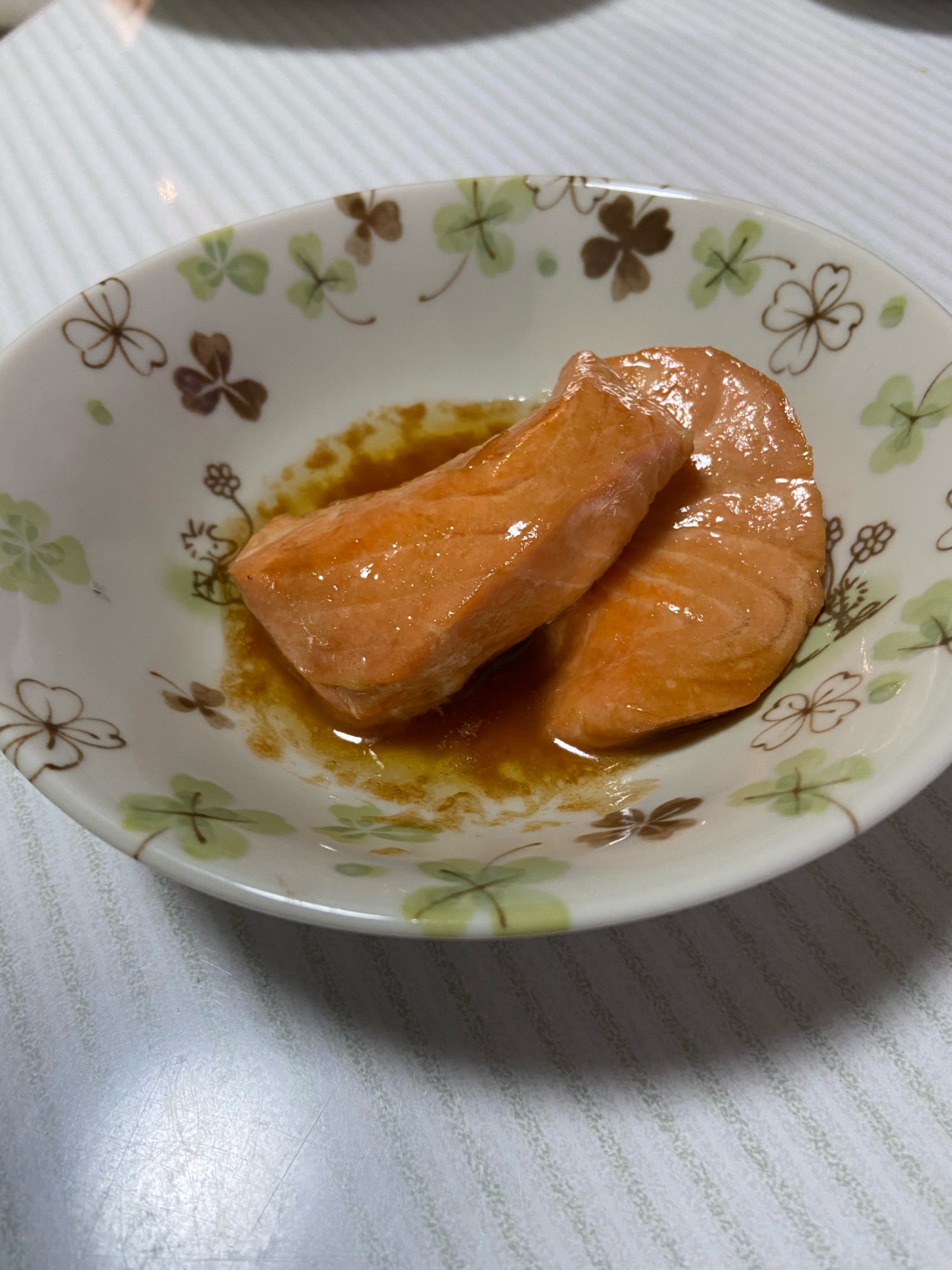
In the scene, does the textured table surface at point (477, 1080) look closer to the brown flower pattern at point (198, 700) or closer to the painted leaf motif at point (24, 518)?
the brown flower pattern at point (198, 700)

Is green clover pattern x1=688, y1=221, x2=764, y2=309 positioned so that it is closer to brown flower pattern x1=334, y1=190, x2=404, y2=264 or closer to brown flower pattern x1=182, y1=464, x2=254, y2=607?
brown flower pattern x1=334, y1=190, x2=404, y2=264

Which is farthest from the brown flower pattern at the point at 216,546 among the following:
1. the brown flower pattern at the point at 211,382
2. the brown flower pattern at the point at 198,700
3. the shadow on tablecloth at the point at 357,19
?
the shadow on tablecloth at the point at 357,19

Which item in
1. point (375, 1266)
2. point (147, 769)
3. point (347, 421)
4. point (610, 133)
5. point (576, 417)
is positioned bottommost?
point (375, 1266)

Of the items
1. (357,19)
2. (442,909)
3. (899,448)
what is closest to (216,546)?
(442,909)

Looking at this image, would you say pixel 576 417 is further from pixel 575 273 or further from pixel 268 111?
pixel 268 111

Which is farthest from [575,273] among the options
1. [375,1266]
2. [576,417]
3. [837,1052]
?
[375,1266]

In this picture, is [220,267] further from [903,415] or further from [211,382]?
[903,415]
